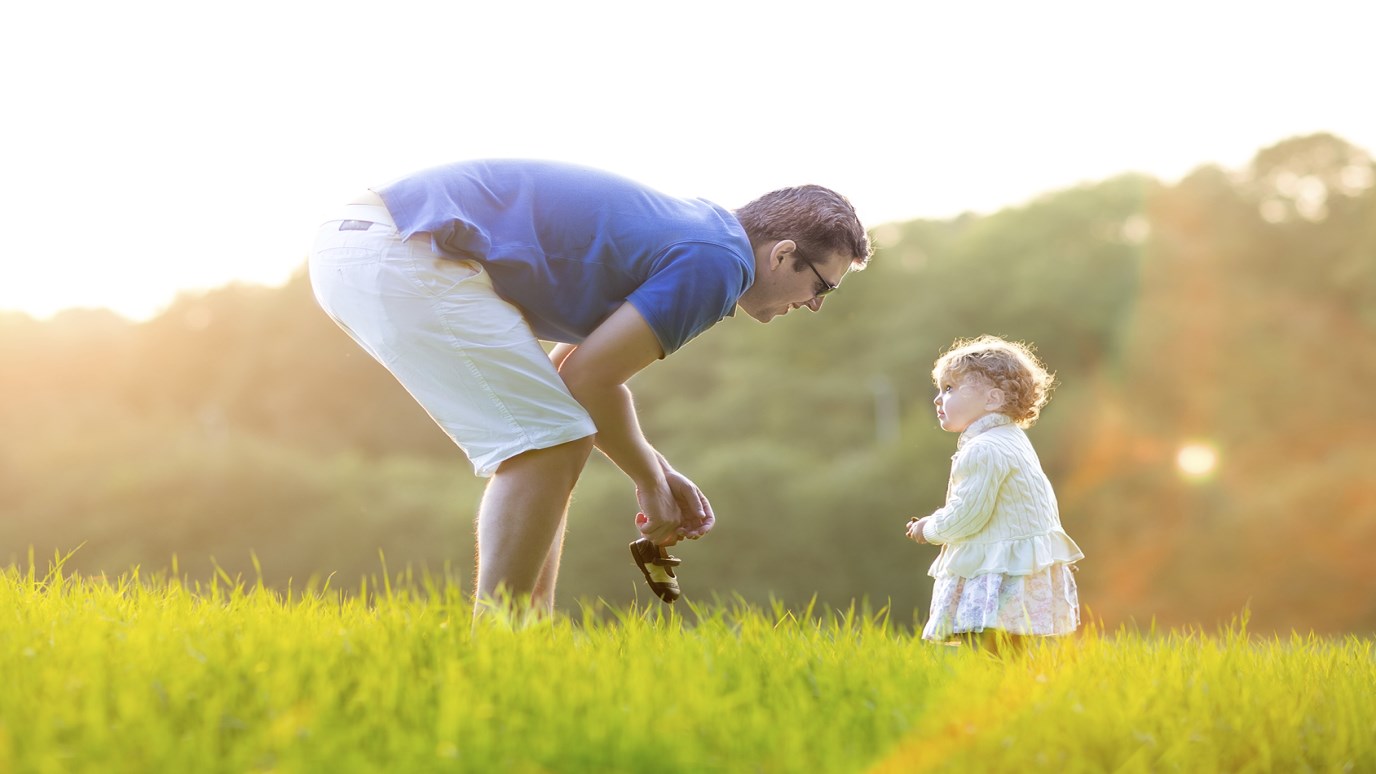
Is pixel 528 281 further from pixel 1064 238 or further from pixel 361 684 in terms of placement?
pixel 1064 238

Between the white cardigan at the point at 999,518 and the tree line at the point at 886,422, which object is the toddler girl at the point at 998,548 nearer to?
the white cardigan at the point at 999,518

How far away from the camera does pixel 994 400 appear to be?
13.6 feet

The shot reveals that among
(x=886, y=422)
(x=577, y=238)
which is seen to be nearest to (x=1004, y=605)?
(x=577, y=238)

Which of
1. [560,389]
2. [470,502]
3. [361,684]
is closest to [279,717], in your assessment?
[361,684]

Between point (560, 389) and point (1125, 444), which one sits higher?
point (560, 389)

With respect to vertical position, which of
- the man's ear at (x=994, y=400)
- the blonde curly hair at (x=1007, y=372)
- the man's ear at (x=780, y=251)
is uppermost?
the man's ear at (x=780, y=251)

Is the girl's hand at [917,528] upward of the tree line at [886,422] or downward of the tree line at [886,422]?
upward

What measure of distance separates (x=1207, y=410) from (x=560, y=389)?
29.4 meters

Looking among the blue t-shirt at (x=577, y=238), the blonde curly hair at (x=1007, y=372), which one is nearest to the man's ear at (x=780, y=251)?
the blue t-shirt at (x=577, y=238)

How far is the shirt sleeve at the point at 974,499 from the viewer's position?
12.9 ft

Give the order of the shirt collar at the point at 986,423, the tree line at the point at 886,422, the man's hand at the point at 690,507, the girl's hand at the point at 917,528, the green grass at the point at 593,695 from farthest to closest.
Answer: the tree line at the point at 886,422 → the shirt collar at the point at 986,423 → the girl's hand at the point at 917,528 → the man's hand at the point at 690,507 → the green grass at the point at 593,695

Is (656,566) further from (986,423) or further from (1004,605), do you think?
(986,423)

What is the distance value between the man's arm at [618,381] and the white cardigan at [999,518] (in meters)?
1.25

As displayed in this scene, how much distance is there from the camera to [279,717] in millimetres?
2129
